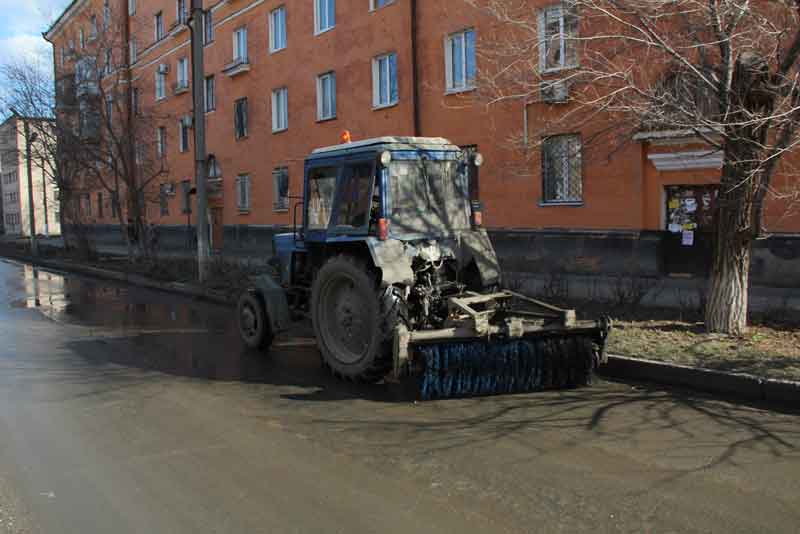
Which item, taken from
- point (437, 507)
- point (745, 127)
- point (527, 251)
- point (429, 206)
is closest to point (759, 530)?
point (437, 507)

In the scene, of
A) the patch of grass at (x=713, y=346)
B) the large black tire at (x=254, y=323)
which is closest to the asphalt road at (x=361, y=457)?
the patch of grass at (x=713, y=346)

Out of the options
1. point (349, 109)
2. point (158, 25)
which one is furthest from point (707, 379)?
point (158, 25)

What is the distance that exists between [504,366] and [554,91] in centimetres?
391

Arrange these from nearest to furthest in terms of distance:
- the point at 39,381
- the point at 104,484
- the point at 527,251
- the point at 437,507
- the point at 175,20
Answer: the point at 437,507 → the point at 104,484 → the point at 39,381 → the point at 527,251 → the point at 175,20

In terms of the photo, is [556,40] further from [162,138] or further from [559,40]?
[162,138]

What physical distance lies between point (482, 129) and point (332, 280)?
1168 centimetres

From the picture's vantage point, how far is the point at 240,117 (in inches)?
1175

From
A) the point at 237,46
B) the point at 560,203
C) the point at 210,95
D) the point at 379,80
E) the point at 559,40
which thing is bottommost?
the point at 560,203

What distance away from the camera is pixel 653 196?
49.8 feet

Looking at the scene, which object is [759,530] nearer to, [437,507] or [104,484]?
[437,507]

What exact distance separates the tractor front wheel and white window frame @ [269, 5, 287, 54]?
817 inches

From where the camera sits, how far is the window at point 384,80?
21.0 metres

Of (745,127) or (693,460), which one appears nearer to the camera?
(693,460)

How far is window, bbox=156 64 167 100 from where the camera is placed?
113ft
